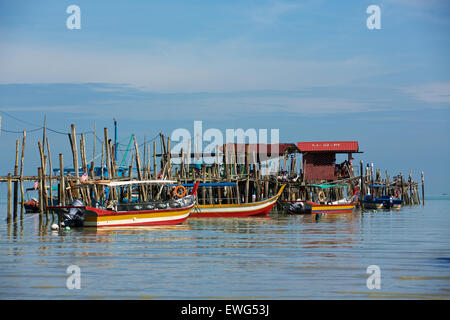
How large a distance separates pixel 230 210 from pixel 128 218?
53.9ft

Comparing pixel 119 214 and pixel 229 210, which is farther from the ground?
pixel 119 214

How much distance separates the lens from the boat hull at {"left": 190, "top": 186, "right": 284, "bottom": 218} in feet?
162

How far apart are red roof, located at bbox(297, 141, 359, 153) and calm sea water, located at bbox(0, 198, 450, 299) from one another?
3560 cm

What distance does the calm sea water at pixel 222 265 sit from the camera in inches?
582

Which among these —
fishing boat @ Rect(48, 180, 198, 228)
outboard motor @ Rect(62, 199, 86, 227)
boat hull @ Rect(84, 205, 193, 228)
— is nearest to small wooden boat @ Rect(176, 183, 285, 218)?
boat hull @ Rect(84, 205, 193, 228)

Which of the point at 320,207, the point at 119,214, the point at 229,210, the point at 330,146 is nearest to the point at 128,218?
the point at 119,214

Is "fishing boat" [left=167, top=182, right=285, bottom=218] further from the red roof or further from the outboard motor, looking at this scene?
the red roof

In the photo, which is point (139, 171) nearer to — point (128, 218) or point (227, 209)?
point (227, 209)

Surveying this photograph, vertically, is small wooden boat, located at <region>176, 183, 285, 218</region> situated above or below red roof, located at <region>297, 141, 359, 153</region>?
below

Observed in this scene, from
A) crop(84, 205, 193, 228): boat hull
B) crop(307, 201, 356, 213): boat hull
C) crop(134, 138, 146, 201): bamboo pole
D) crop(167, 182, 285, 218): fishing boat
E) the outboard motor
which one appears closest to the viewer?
crop(84, 205, 193, 228): boat hull

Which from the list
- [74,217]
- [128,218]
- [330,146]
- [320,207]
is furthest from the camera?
[330,146]

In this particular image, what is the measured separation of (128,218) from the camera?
113ft

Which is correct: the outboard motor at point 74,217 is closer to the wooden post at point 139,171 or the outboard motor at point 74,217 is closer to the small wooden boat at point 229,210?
the wooden post at point 139,171
